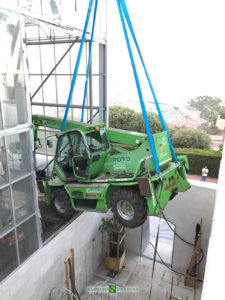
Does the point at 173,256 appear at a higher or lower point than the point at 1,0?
lower

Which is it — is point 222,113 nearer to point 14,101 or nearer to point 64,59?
point 64,59

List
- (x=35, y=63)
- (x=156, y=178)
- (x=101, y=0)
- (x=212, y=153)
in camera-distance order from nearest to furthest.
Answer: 1. (x=156, y=178)
2. (x=101, y=0)
3. (x=35, y=63)
4. (x=212, y=153)

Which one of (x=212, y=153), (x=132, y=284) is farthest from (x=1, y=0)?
(x=212, y=153)

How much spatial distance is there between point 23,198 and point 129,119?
17.6 meters

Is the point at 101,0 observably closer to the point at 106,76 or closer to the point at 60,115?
the point at 106,76

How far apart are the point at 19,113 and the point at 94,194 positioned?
2734 mm

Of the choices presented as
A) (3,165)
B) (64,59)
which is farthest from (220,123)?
(3,165)

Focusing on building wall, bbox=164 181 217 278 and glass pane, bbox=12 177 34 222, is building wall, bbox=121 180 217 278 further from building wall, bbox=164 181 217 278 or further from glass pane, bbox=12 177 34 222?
glass pane, bbox=12 177 34 222

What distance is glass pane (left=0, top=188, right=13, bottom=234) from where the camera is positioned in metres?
5.49

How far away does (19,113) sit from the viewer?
5688 millimetres

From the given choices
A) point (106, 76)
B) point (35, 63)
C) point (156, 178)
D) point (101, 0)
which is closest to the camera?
point (156, 178)

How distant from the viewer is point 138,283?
9.95m

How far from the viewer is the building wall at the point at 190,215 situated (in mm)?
9492

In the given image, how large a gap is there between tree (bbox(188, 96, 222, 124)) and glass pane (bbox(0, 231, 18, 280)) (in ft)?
77.2
